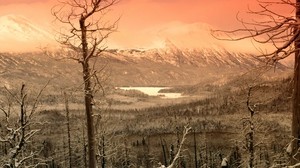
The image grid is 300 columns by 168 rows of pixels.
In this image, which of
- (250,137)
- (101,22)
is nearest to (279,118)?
(250,137)

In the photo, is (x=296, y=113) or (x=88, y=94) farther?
(x=88, y=94)

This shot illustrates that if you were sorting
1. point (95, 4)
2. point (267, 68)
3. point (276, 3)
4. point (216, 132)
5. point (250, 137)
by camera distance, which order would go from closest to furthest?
point (276, 3) < point (267, 68) < point (95, 4) < point (250, 137) < point (216, 132)

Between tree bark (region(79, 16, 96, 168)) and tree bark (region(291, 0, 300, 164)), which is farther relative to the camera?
tree bark (region(79, 16, 96, 168))

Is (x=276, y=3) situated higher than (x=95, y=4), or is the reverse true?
(x=95, y=4)

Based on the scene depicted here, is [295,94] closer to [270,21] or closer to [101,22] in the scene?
[270,21]

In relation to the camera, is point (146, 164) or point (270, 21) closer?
point (270, 21)

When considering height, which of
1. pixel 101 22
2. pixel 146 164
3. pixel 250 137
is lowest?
pixel 146 164

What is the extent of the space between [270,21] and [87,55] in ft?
28.1

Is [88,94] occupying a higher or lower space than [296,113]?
higher

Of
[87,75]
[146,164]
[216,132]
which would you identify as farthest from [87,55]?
[216,132]

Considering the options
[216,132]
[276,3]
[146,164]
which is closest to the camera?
[276,3]

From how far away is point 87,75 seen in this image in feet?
50.7

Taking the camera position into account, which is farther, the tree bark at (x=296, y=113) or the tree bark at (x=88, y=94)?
the tree bark at (x=88, y=94)

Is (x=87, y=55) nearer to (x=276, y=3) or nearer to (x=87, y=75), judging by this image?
(x=87, y=75)
